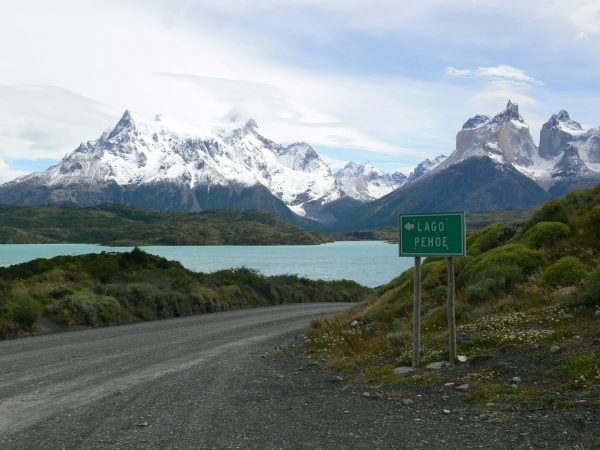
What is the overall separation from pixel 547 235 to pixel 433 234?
984 cm

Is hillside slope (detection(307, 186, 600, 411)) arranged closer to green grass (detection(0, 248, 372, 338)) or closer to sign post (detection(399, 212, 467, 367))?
sign post (detection(399, 212, 467, 367))

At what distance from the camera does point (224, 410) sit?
29.4 feet

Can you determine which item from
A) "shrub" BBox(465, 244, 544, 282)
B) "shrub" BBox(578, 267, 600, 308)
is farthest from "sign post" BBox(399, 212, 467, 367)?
"shrub" BBox(465, 244, 544, 282)

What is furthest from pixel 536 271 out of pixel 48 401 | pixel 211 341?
pixel 48 401

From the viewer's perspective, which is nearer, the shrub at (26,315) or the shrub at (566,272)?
the shrub at (566,272)

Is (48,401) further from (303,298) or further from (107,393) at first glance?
(303,298)

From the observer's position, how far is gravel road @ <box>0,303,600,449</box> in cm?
718

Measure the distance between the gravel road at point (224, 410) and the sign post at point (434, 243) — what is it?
1805 mm

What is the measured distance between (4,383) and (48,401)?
2091 mm

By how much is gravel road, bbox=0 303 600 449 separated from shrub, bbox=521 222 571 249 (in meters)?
9.22

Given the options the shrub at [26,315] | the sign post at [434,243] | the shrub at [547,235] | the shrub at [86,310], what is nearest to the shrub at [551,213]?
the shrub at [547,235]

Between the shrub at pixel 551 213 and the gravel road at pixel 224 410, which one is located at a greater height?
the shrub at pixel 551 213

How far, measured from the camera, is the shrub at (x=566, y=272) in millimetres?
15045

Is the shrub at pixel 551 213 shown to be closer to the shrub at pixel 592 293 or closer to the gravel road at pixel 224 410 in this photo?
the shrub at pixel 592 293
